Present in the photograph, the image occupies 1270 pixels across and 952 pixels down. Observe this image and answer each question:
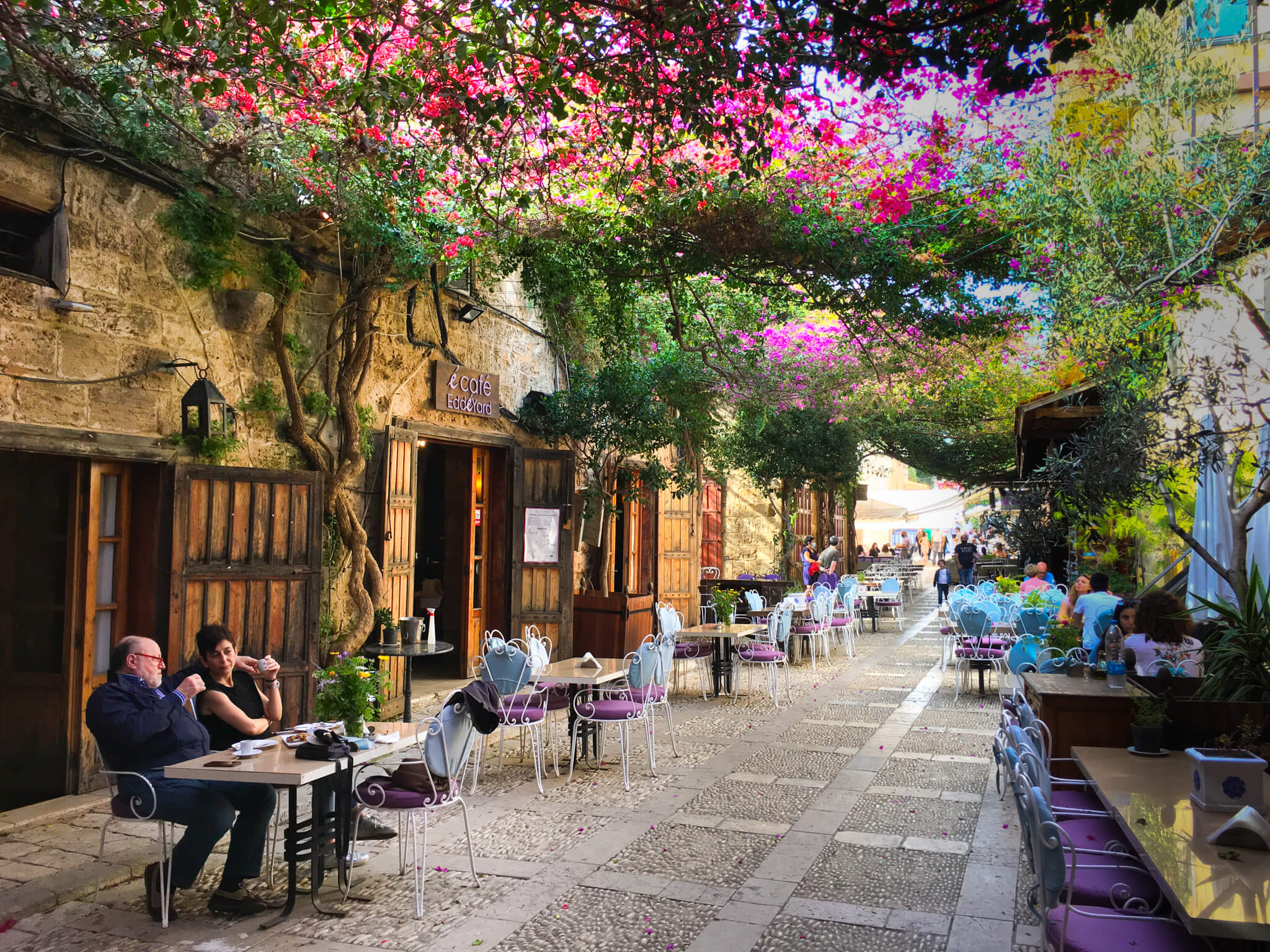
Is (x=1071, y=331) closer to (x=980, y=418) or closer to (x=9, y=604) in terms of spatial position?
(x=9, y=604)

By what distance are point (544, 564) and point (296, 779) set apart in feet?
19.6

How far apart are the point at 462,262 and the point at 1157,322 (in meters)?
5.34

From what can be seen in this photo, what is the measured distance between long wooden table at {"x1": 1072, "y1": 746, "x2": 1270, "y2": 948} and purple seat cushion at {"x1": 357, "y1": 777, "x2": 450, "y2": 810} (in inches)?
104

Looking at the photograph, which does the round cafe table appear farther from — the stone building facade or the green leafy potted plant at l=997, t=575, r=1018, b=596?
the green leafy potted plant at l=997, t=575, r=1018, b=596

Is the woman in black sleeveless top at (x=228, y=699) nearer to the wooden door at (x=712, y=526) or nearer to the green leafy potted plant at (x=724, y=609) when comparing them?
the green leafy potted plant at (x=724, y=609)

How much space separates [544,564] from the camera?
9.62 metres

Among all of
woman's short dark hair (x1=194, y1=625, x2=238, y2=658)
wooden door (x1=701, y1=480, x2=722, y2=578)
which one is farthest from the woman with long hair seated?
wooden door (x1=701, y1=480, x2=722, y2=578)

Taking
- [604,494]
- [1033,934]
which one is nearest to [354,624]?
[604,494]

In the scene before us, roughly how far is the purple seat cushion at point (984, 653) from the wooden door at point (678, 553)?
14.2 feet

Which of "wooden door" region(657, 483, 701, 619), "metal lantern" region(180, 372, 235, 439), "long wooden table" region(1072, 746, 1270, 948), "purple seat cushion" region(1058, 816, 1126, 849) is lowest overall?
"purple seat cushion" region(1058, 816, 1126, 849)

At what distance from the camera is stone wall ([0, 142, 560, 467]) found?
201 inches

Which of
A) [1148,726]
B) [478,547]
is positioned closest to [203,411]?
[478,547]

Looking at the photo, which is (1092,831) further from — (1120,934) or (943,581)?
(943,581)

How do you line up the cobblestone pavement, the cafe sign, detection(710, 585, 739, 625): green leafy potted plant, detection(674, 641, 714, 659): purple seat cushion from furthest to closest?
detection(710, 585, 739, 625): green leafy potted plant
detection(674, 641, 714, 659): purple seat cushion
the cafe sign
the cobblestone pavement
